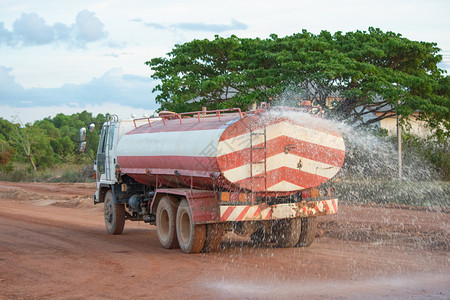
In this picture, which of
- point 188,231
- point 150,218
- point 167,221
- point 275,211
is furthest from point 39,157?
point 275,211

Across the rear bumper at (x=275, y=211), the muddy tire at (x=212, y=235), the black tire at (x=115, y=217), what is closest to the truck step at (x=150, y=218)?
the black tire at (x=115, y=217)

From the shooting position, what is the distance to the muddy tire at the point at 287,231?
12133 mm

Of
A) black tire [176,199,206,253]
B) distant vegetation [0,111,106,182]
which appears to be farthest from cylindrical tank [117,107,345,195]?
distant vegetation [0,111,106,182]

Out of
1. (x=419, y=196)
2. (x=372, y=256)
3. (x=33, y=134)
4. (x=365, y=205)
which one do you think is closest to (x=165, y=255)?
(x=372, y=256)

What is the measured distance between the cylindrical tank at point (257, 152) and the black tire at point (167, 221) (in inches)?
25.9

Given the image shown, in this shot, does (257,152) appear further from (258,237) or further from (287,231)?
(258,237)

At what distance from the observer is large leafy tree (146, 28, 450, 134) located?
23.1m

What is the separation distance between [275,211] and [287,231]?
1234mm

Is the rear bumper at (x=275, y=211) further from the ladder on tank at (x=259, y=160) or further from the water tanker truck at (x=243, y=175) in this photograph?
the ladder on tank at (x=259, y=160)

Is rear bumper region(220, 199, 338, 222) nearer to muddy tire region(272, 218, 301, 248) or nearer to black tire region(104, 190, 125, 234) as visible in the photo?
muddy tire region(272, 218, 301, 248)

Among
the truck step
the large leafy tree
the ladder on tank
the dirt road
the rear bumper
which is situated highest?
the large leafy tree

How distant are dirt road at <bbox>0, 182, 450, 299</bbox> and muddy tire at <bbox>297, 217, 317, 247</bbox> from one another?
210 millimetres

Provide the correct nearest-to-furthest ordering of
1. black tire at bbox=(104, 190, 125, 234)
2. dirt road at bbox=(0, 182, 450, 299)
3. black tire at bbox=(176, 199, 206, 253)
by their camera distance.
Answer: dirt road at bbox=(0, 182, 450, 299) < black tire at bbox=(176, 199, 206, 253) < black tire at bbox=(104, 190, 125, 234)

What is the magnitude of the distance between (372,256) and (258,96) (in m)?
12.8
